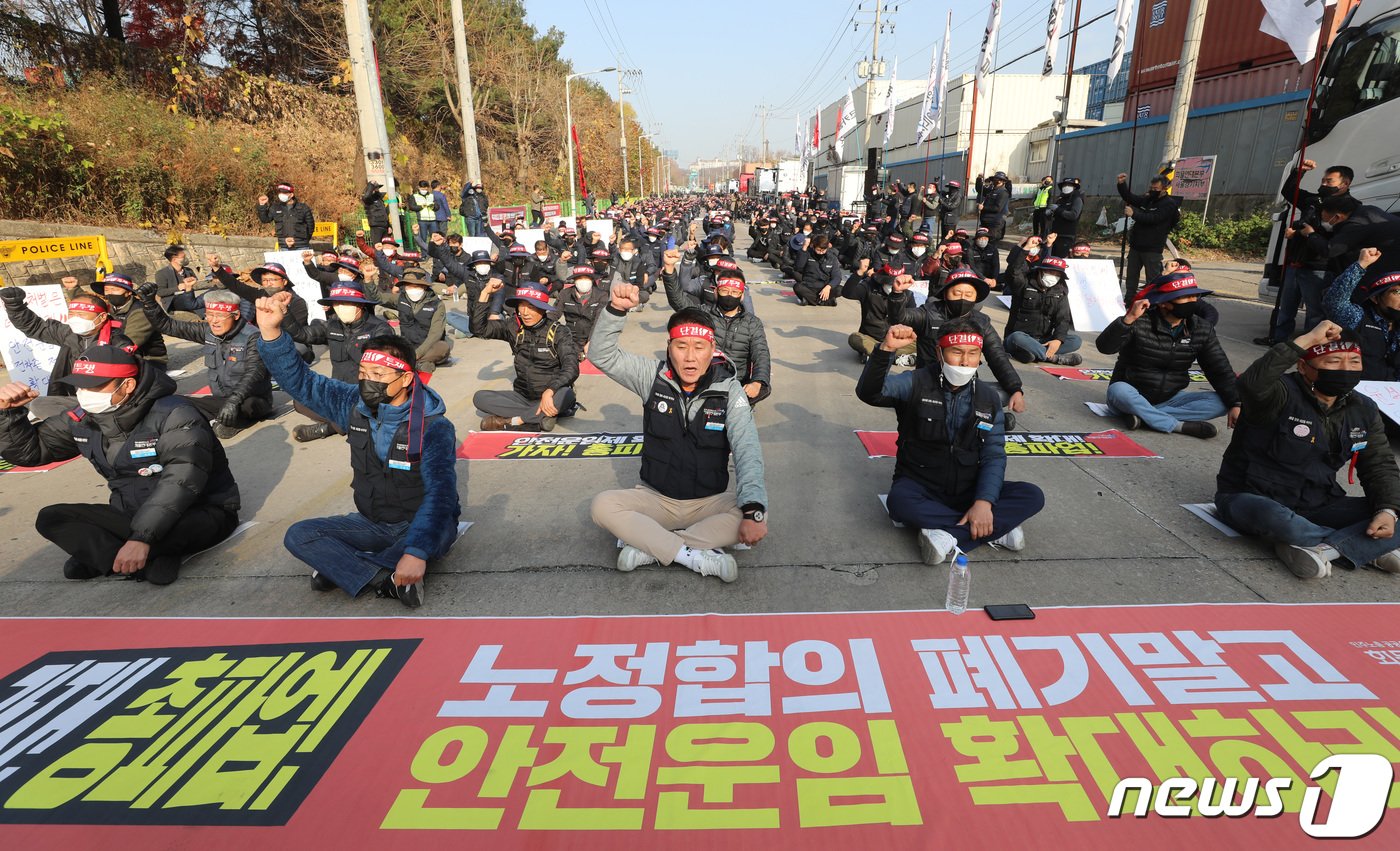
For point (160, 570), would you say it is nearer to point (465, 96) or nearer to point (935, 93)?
point (465, 96)

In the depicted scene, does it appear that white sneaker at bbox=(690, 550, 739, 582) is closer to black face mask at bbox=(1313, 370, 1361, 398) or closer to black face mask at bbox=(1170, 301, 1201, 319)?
black face mask at bbox=(1313, 370, 1361, 398)

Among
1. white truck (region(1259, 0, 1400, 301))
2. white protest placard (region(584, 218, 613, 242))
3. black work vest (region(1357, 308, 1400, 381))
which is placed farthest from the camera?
white protest placard (region(584, 218, 613, 242))

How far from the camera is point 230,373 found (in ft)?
24.3

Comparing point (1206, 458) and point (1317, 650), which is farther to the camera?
point (1206, 458)

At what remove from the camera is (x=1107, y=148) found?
77.4 feet

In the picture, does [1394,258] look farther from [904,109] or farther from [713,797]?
[904,109]

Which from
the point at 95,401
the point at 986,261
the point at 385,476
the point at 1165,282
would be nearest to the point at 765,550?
the point at 385,476

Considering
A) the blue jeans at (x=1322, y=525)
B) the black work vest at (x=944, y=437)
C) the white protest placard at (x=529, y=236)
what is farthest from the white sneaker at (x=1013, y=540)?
the white protest placard at (x=529, y=236)

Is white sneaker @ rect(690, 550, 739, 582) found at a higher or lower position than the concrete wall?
lower

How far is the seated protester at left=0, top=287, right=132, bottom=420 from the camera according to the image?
18.7 ft

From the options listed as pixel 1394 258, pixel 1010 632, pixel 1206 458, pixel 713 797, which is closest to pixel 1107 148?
pixel 1394 258

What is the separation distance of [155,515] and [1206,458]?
7510mm

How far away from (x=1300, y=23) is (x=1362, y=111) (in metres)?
2.06

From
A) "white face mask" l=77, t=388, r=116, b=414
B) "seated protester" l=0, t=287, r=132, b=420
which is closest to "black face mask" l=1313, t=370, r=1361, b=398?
"white face mask" l=77, t=388, r=116, b=414
